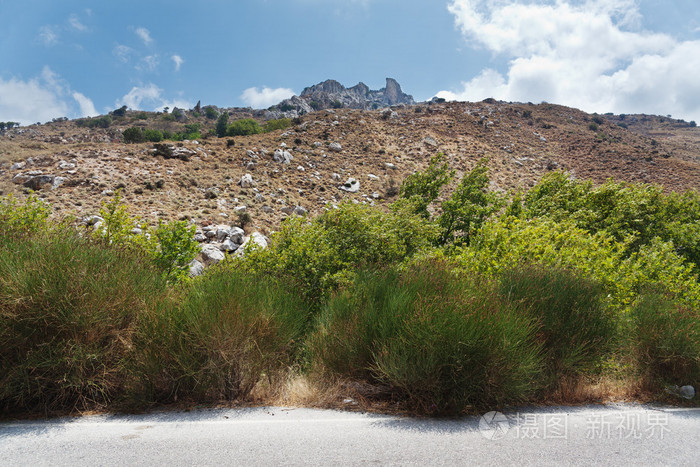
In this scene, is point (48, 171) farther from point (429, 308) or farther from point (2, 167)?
point (429, 308)

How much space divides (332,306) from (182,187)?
21965mm

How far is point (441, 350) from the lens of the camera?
12.7 ft

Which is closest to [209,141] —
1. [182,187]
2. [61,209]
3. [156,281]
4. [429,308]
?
[182,187]

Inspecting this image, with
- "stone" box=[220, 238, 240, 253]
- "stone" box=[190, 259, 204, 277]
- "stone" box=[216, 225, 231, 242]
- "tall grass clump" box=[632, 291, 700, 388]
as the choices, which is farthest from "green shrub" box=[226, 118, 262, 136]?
"tall grass clump" box=[632, 291, 700, 388]

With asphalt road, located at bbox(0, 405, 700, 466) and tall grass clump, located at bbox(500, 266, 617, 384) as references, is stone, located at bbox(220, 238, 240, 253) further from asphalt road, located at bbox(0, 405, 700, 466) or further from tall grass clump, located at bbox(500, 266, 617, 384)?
tall grass clump, located at bbox(500, 266, 617, 384)

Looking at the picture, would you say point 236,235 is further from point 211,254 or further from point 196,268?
point 196,268

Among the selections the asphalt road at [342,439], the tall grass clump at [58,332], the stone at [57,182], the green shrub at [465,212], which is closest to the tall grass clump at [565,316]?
the asphalt road at [342,439]

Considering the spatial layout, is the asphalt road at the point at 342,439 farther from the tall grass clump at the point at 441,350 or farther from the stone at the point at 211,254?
the stone at the point at 211,254

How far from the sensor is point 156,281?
5316 millimetres

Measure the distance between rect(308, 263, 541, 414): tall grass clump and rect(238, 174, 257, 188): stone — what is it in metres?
23.3

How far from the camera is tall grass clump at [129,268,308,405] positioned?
4055 mm

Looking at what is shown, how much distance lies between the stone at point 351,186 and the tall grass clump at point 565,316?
26.0 metres

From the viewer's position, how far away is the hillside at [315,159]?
21375 mm

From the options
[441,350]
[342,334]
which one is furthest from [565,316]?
[342,334]
